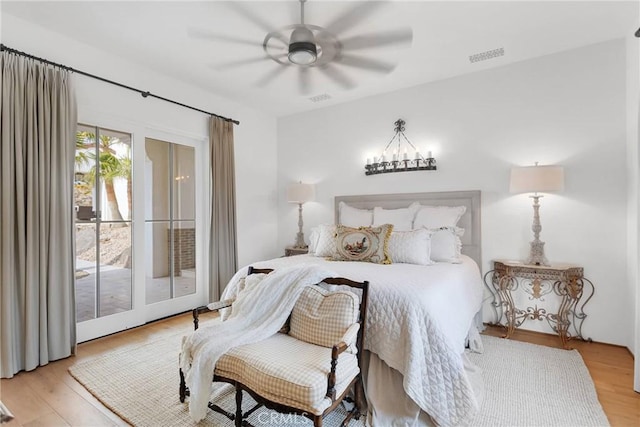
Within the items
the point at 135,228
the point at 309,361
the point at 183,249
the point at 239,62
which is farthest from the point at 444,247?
the point at 135,228

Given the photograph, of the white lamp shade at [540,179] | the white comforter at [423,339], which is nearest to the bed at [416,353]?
the white comforter at [423,339]

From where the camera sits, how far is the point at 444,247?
3090mm

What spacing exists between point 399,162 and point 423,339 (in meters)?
2.61

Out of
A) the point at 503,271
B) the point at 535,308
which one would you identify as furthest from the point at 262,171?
the point at 535,308

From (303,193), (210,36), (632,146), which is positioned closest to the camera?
(210,36)

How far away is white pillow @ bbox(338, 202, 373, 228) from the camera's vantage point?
4.03 metres

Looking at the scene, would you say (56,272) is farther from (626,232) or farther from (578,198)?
(626,232)

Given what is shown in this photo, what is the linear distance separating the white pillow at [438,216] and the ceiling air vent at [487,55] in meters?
1.53

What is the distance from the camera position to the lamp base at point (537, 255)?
3.15 metres

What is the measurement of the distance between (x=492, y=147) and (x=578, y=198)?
36.8 inches

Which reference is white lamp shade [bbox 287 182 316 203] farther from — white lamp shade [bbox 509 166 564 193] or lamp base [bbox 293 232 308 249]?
white lamp shade [bbox 509 166 564 193]

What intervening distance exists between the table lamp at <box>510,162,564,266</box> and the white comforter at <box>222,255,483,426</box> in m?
1.44

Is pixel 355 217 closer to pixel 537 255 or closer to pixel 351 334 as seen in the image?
pixel 537 255

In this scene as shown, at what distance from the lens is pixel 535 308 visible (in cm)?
329
